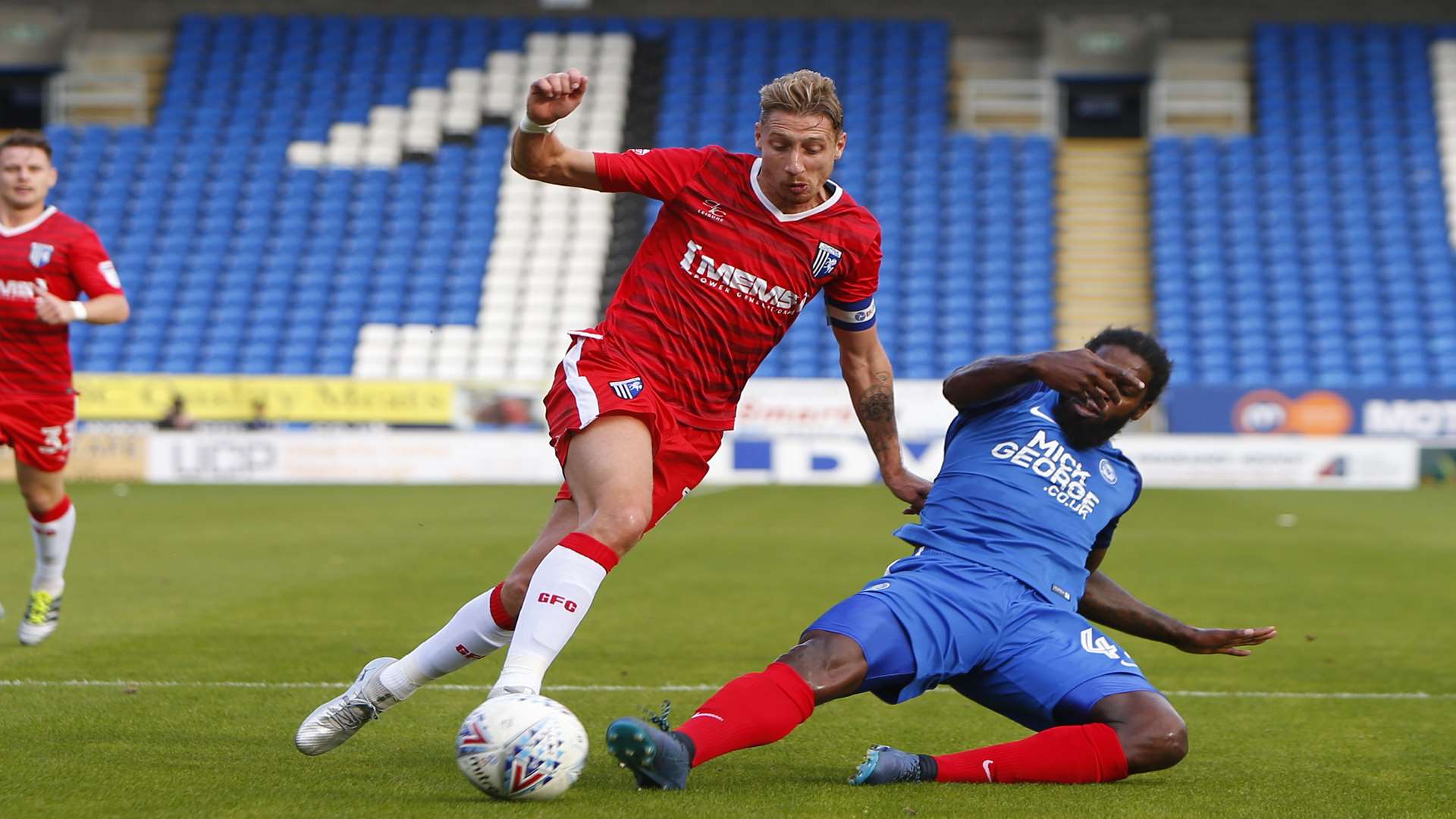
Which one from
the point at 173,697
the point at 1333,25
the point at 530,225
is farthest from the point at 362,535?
the point at 1333,25

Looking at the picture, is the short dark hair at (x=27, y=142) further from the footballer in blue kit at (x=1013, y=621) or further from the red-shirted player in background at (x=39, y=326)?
the footballer in blue kit at (x=1013, y=621)

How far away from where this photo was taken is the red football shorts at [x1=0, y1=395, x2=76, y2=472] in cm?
705

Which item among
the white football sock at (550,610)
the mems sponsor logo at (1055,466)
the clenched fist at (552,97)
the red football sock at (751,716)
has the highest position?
the clenched fist at (552,97)

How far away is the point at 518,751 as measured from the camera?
12.5 feet

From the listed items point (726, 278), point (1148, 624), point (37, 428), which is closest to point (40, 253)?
point (37, 428)

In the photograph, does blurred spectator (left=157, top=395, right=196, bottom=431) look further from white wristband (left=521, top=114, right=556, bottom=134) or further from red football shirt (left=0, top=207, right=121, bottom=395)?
white wristband (left=521, top=114, right=556, bottom=134)

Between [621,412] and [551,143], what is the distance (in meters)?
0.76

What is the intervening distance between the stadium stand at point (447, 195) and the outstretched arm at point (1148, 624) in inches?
822

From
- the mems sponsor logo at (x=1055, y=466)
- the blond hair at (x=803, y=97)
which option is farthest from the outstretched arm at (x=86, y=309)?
the mems sponsor logo at (x=1055, y=466)

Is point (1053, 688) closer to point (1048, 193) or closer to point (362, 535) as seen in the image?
point (362, 535)

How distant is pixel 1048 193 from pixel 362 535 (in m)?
18.4

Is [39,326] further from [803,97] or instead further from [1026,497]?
[1026,497]

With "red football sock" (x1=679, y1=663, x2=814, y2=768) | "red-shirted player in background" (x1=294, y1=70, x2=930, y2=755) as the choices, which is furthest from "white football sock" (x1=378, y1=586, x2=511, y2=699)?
"red football sock" (x1=679, y1=663, x2=814, y2=768)

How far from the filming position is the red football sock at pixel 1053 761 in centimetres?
425
